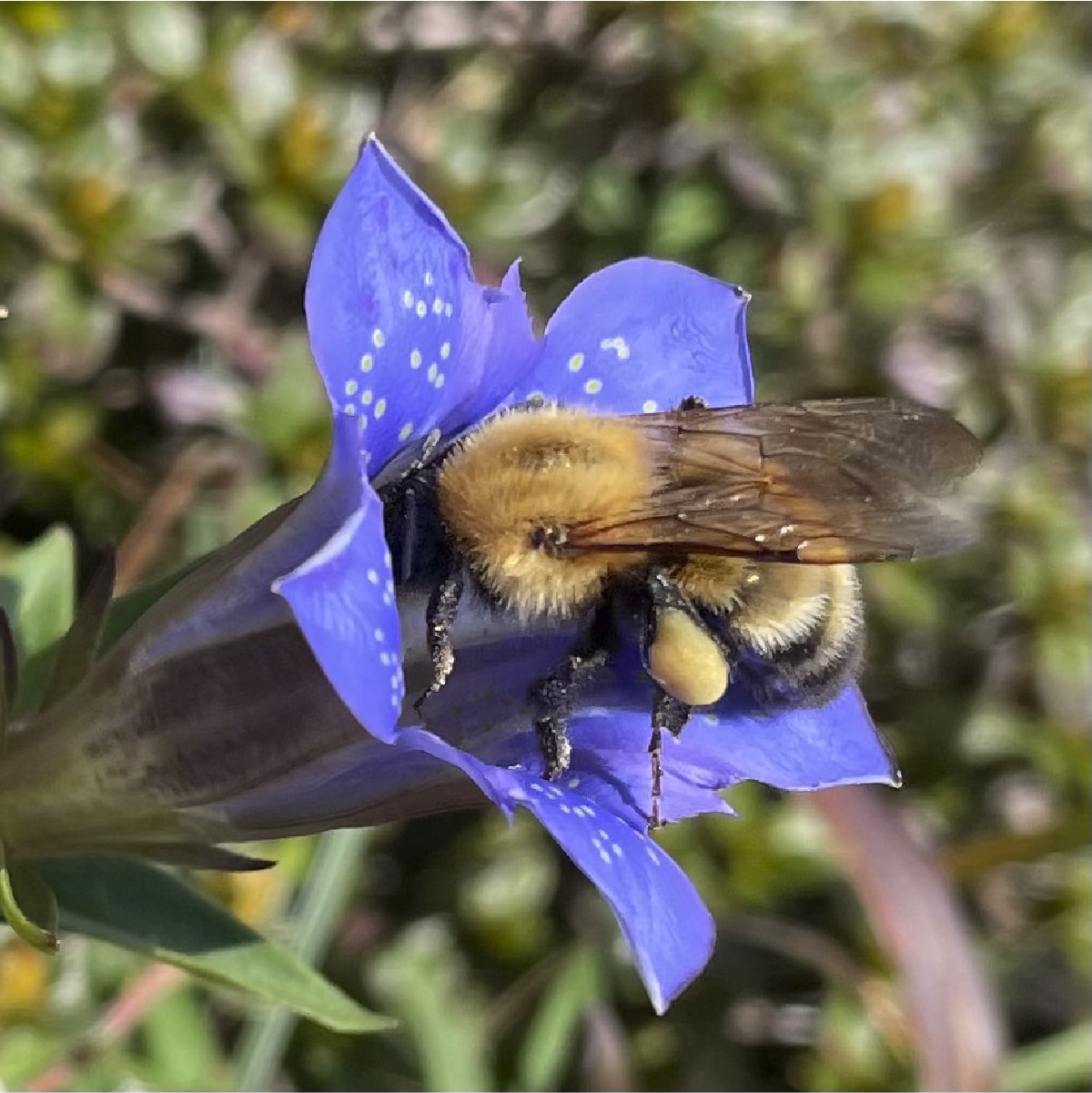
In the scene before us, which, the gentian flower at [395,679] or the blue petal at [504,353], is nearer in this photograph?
the gentian flower at [395,679]

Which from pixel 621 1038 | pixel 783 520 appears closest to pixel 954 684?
pixel 621 1038

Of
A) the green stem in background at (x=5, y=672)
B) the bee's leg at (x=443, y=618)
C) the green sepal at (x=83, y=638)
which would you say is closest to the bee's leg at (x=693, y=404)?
the bee's leg at (x=443, y=618)

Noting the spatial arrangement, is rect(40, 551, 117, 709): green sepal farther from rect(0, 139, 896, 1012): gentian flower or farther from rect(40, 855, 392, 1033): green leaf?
rect(40, 855, 392, 1033): green leaf

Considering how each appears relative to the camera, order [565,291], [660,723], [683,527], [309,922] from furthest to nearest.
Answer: [565,291]
[309,922]
[660,723]
[683,527]

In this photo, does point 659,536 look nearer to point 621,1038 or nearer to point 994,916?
point 621,1038

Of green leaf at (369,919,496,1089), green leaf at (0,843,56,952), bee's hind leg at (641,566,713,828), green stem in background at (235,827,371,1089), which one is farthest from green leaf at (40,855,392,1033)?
green leaf at (369,919,496,1089)

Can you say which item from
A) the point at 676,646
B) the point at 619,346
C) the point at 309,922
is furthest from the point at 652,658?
the point at 309,922

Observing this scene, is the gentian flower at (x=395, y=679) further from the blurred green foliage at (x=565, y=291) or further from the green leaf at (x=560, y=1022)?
the green leaf at (x=560, y=1022)

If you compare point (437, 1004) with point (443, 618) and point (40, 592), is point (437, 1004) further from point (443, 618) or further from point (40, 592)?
point (443, 618)
